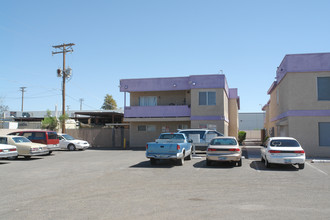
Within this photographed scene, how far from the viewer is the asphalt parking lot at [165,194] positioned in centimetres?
689

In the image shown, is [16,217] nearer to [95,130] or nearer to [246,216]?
[246,216]

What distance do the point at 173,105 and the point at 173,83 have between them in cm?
204

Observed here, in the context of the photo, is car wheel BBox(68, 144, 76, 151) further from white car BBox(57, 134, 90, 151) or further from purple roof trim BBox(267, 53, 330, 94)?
purple roof trim BBox(267, 53, 330, 94)

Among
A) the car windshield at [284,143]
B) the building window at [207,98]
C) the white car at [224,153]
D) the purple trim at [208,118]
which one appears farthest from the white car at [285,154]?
the building window at [207,98]

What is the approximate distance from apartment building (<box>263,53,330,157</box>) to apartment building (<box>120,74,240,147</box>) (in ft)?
24.4

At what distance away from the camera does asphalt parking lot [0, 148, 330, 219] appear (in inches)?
271

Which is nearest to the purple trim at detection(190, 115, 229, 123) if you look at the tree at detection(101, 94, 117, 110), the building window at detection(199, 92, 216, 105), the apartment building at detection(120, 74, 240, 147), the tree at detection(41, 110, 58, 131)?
the apartment building at detection(120, 74, 240, 147)

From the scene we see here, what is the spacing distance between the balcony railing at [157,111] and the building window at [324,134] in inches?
452

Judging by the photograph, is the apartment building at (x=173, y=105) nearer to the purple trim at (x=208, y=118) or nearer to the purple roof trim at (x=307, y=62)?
the purple trim at (x=208, y=118)

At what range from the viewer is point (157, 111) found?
2903 centimetres

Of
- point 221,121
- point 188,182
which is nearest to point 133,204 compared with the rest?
point 188,182

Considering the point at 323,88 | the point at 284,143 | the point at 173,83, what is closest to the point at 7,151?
the point at 284,143

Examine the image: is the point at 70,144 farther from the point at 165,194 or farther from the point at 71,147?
the point at 165,194

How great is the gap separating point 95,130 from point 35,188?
874 inches
